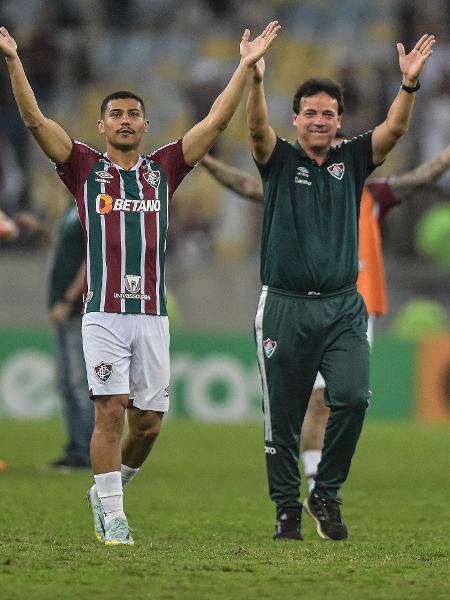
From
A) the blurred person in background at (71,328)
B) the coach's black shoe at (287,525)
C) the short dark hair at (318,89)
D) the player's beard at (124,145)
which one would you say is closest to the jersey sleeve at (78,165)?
the player's beard at (124,145)

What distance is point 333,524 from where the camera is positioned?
23.0 feet

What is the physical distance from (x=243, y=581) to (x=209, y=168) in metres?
3.32

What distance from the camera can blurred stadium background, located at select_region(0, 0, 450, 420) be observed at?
1705 cm

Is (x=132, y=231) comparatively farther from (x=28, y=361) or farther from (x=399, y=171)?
(x=399, y=171)

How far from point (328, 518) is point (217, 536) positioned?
578 mm

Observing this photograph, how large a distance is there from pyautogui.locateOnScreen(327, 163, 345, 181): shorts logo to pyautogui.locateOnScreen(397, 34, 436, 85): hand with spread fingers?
1.77ft

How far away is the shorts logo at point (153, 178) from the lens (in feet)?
22.3

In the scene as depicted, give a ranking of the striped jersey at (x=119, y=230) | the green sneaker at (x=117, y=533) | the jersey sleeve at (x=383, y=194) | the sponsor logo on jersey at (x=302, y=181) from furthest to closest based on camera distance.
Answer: the jersey sleeve at (x=383, y=194) → the sponsor logo on jersey at (x=302, y=181) → the striped jersey at (x=119, y=230) → the green sneaker at (x=117, y=533)

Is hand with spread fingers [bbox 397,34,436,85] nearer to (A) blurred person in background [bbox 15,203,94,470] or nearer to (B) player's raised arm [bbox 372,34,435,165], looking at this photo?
(B) player's raised arm [bbox 372,34,435,165]

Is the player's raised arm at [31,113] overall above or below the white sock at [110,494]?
above

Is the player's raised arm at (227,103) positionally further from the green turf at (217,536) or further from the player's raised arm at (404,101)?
the green turf at (217,536)

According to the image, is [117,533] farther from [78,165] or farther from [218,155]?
[218,155]

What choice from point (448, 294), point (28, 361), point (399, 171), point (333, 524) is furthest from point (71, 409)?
point (399, 171)

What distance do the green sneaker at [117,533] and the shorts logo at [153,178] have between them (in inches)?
64.8
